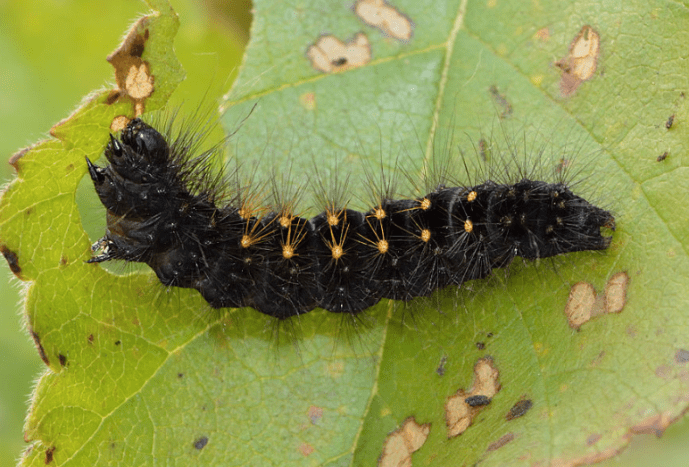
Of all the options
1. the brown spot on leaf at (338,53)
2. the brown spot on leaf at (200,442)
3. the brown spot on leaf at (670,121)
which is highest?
the brown spot on leaf at (338,53)

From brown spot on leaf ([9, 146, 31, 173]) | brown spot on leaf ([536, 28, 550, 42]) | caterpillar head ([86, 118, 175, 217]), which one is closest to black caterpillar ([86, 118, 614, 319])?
caterpillar head ([86, 118, 175, 217])

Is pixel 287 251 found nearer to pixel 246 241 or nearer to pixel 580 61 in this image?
pixel 246 241

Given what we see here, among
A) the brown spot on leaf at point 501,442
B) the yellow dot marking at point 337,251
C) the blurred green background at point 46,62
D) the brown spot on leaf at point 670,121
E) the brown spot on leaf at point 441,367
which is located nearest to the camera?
the brown spot on leaf at point 501,442

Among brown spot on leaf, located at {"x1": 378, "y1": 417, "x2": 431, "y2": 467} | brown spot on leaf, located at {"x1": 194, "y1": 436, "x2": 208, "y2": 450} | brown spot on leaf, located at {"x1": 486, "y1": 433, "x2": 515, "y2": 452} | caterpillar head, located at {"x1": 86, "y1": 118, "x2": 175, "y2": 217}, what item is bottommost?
brown spot on leaf, located at {"x1": 486, "y1": 433, "x2": 515, "y2": 452}

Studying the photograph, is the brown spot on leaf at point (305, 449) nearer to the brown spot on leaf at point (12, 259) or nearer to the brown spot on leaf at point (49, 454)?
the brown spot on leaf at point (49, 454)

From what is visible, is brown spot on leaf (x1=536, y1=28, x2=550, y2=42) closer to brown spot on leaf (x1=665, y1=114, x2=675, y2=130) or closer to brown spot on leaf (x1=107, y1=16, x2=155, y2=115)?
brown spot on leaf (x1=665, y1=114, x2=675, y2=130)

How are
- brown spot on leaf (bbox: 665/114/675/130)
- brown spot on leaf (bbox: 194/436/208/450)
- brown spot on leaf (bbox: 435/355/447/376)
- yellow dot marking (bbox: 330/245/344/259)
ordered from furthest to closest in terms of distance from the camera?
1. yellow dot marking (bbox: 330/245/344/259)
2. brown spot on leaf (bbox: 194/436/208/450)
3. brown spot on leaf (bbox: 435/355/447/376)
4. brown spot on leaf (bbox: 665/114/675/130)

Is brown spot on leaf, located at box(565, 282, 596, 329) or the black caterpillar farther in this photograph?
the black caterpillar

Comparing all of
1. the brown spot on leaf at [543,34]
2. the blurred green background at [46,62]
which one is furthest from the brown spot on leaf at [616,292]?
the blurred green background at [46,62]
